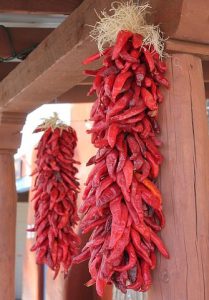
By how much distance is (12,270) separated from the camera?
3.29 m

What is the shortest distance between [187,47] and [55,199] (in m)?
1.84

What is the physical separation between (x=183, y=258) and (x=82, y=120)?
3472 millimetres

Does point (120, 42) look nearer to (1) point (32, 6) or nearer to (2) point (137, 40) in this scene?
(2) point (137, 40)

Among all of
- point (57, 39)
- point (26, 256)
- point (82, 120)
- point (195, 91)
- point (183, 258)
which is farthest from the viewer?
point (26, 256)

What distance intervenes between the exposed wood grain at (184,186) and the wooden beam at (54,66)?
496 mm

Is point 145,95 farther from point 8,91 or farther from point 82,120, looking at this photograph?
point 82,120

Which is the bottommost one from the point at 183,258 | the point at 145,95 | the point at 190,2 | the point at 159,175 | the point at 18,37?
the point at 183,258

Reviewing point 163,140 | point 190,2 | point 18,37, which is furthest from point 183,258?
point 18,37

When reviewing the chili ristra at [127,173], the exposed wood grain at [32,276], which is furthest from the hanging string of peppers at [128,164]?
the exposed wood grain at [32,276]

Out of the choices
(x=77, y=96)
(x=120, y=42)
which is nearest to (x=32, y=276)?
(x=77, y=96)

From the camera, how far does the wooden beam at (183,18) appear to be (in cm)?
145

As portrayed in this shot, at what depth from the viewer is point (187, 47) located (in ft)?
5.06

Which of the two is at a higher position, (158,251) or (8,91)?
(8,91)

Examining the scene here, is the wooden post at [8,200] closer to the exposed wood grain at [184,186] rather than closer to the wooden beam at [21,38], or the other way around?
the wooden beam at [21,38]
